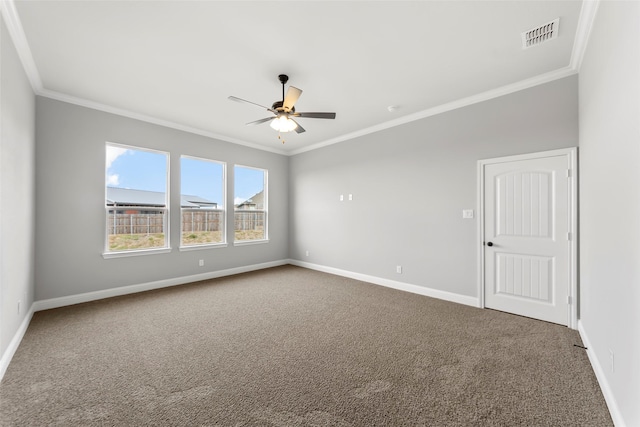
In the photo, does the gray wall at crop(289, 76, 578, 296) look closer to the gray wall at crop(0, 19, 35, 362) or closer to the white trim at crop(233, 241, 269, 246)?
the white trim at crop(233, 241, 269, 246)

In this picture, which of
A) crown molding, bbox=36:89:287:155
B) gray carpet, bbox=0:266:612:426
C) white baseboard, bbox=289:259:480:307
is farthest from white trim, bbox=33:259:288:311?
crown molding, bbox=36:89:287:155

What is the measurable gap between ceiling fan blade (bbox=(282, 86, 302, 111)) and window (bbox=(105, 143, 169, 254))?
291 cm

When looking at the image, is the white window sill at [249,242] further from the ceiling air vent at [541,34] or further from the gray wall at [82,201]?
the ceiling air vent at [541,34]

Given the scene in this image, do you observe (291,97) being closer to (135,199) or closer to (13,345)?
(135,199)

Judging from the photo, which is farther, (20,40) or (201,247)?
(201,247)

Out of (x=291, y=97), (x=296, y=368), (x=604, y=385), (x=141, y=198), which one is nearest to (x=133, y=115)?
(x=141, y=198)

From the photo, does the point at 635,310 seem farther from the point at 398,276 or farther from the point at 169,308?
the point at 169,308

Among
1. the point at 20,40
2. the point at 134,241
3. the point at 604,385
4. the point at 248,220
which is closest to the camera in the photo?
the point at 604,385

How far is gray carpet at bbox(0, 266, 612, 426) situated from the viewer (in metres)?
1.72

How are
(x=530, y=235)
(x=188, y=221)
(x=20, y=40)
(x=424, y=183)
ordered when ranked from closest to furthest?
(x=20, y=40), (x=530, y=235), (x=424, y=183), (x=188, y=221)

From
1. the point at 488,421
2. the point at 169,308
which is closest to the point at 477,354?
the point at 488,421

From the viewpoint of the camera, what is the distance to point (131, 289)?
4.31 metres

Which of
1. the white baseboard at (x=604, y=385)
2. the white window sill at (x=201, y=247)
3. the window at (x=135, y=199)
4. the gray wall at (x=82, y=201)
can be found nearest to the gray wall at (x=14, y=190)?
the gray wall at (x=82, y=201)

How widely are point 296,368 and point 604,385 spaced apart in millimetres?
2244
